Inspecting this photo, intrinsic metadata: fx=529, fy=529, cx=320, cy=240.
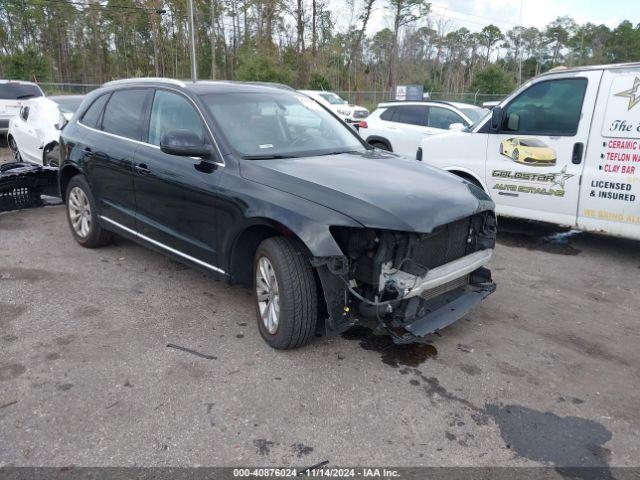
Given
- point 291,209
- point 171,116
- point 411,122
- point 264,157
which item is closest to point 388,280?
point 291,209

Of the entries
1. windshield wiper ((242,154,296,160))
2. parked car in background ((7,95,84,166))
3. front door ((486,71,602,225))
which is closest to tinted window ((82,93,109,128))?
windshield wiper ((242,154,296,160))

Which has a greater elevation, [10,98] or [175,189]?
[10,98]

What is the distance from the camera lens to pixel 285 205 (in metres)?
3.50

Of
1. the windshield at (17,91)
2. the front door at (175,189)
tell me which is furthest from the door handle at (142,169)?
the windshield at (17,91)

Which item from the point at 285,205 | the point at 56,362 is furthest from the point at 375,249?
the point at 56,362

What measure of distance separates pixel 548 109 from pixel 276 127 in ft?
11.2

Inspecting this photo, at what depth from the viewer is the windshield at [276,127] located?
418 cm

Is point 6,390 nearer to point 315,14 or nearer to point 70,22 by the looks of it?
point 315,14

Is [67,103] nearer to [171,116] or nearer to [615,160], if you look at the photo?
[171,116]

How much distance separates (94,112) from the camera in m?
5.74

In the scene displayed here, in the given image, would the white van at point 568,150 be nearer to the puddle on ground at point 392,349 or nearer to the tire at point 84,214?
the puddle on ground at point 392,349

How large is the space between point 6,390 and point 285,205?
6.75ft

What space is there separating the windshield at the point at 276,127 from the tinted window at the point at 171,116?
0.55 ft

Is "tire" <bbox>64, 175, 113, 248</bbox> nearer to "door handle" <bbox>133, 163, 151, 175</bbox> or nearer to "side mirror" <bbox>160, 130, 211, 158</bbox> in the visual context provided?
"door handle" <bbox>133, 163, 151, 175</bbox>
